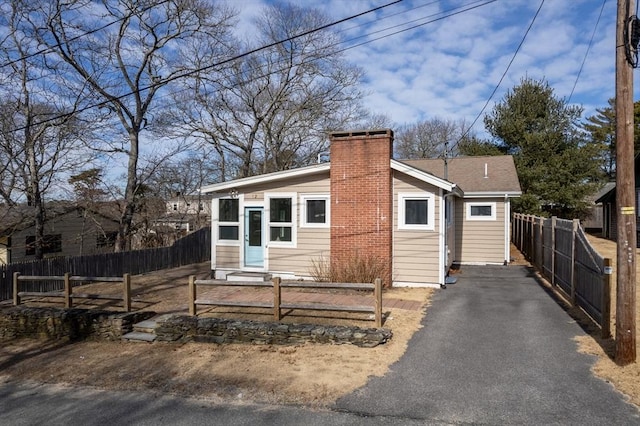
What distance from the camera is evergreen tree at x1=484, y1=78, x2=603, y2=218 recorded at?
2503 centimetres

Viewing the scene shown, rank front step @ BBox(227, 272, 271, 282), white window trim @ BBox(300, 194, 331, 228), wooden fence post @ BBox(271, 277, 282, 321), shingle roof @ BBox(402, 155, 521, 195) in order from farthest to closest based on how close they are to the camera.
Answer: shingle roof @ BBox(402, 155, 521, 195), front step @ BBox(227, 272, 271, 282), white window trim @ BBox(300, 194, 331, 228), wooden fence post @ BBox(271, 277, 282, 321)

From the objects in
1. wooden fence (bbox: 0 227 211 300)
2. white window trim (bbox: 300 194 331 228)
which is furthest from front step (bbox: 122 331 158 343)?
wooden fence (bbox: 0 227 211 300)

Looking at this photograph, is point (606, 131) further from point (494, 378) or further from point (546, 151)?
point (494, 378)

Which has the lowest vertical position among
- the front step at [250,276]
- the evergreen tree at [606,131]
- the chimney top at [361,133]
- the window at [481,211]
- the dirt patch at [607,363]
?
the dirt patch at [607,363]

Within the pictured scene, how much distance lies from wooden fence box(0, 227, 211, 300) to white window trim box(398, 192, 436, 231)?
34.9 ft

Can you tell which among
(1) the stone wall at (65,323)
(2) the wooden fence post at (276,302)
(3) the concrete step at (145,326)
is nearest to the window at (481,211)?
(2) the wooden fence post at (276,302)

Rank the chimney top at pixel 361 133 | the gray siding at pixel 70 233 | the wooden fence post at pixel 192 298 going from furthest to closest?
the gray siding at pixel 70 233
the chimney top at pixel 361 133
the wooden fence post at pixel 192 298

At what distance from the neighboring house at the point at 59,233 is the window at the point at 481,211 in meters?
16.7

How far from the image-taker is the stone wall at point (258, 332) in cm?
731

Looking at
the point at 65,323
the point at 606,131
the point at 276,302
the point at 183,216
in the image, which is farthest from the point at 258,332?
the point at 606,131

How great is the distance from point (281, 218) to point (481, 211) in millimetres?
7799

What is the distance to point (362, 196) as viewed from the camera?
12156mm

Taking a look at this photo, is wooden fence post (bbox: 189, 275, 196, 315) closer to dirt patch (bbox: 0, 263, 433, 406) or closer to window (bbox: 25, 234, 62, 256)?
dirt patch (bbox: 0, 263, 433, 406)

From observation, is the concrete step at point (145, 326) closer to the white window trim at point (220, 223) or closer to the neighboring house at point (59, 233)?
the white window trim at point (220, 223)
